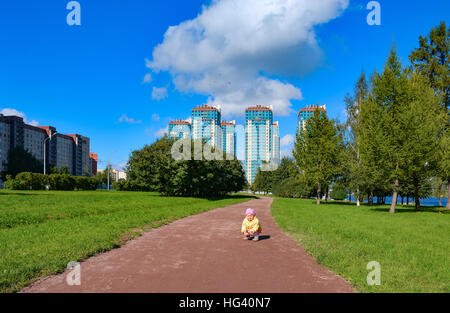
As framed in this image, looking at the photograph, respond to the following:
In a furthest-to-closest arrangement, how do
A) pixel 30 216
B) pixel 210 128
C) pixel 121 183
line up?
pixel 210 128 < pixel 121 183 < pixel 30 216

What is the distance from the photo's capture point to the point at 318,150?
30.0 metres

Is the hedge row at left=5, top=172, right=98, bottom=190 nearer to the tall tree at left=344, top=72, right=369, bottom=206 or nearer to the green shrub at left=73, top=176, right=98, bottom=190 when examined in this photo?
the green shrub at left=73, top=176, right=98, bottom=190

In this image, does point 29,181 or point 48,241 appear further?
point 29,181

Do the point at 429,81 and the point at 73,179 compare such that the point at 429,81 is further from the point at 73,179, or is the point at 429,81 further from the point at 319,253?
the point at 73,179

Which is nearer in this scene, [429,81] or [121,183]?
[429,81]

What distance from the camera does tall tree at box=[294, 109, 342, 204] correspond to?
97.3 ft

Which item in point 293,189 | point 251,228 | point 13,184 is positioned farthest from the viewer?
point 293,189

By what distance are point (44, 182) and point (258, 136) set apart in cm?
13304

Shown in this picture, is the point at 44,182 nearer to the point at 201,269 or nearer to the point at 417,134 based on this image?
the point at 201,269

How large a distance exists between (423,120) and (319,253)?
741 inches

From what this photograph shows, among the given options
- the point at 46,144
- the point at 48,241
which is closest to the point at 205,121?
the point at 46,144

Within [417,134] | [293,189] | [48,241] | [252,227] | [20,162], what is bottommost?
[293,189]
